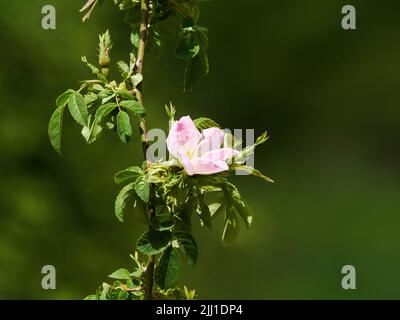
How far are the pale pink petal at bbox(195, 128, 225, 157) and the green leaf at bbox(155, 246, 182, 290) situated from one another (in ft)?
0.35

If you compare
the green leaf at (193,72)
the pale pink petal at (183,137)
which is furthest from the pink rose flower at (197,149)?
the green leaf at (193,72)

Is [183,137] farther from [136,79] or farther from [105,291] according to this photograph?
[105,291]

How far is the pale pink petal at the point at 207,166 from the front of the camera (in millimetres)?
729

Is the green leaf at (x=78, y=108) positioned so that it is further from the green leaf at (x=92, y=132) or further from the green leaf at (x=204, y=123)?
the green leaf at (x=204, y=123)

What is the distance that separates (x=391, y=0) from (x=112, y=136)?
1856 mm

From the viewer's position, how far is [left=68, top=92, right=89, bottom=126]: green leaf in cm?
78

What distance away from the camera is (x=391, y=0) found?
329cm

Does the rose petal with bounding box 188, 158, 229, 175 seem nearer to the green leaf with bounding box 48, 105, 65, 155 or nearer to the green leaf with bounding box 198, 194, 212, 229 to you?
the green leaf with bounding box 198, 194, 212, 229

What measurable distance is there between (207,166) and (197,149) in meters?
0.03

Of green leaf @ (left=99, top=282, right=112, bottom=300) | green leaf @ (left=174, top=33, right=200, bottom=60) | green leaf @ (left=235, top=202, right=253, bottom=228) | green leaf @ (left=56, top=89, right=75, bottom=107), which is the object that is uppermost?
green leaf @ (left=174, top=33, right=200, bottom=60)

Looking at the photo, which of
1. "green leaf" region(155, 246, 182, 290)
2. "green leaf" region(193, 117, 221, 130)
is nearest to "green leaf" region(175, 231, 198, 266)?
"green leaf" region(155, 246, 182, 290)

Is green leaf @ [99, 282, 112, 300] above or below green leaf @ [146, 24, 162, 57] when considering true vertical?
below
